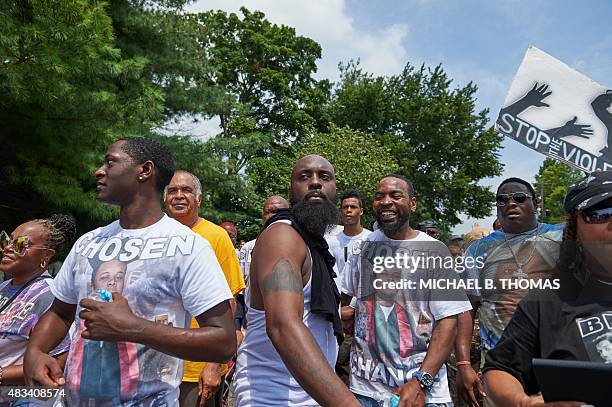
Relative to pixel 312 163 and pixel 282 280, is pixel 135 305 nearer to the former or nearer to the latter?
pixel 282 280

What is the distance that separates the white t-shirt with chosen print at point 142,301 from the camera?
196 centimetres

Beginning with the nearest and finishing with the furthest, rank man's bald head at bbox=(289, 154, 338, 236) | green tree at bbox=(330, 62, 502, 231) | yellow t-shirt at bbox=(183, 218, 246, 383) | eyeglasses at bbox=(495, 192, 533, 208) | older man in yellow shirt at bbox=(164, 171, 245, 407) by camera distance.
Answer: man's bald head at bbox=(289, 154, 338, 236) < older man in yellow shirt at bbox=(164, 171, 245, 407) < eyeglasses at bbox=(495, 192, 533, 208) < yellow t-shirt at bbox=(183, 218, 246, 383) < green tree at bbox=(330, 62, 502, 231)

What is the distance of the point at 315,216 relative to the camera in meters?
2.20

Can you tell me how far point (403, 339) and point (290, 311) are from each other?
149 centimetres

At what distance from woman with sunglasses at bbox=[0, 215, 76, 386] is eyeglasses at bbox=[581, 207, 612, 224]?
2648mm

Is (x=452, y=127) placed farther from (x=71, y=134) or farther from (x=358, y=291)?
(x=358, y=291)

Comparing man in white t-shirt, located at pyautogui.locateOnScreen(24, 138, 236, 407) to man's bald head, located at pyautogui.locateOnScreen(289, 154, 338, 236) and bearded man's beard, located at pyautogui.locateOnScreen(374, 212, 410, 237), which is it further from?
bearded man's beard, located at pyautogui.locateOnScreen(374, 212, 410, 237)

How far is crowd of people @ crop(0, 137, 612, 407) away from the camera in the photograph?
1.71 meters

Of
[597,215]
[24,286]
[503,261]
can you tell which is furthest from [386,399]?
Answer: [24,286]

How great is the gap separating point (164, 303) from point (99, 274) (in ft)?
0.96

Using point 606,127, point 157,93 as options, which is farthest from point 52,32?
point 606,127

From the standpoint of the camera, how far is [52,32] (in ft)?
24.2

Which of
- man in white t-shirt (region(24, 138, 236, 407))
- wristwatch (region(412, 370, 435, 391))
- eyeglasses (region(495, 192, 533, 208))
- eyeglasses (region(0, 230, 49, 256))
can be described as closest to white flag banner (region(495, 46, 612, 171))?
eyeglasses (region(495, 192, 533, 208))

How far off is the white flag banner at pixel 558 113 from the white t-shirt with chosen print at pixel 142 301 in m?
2.33
